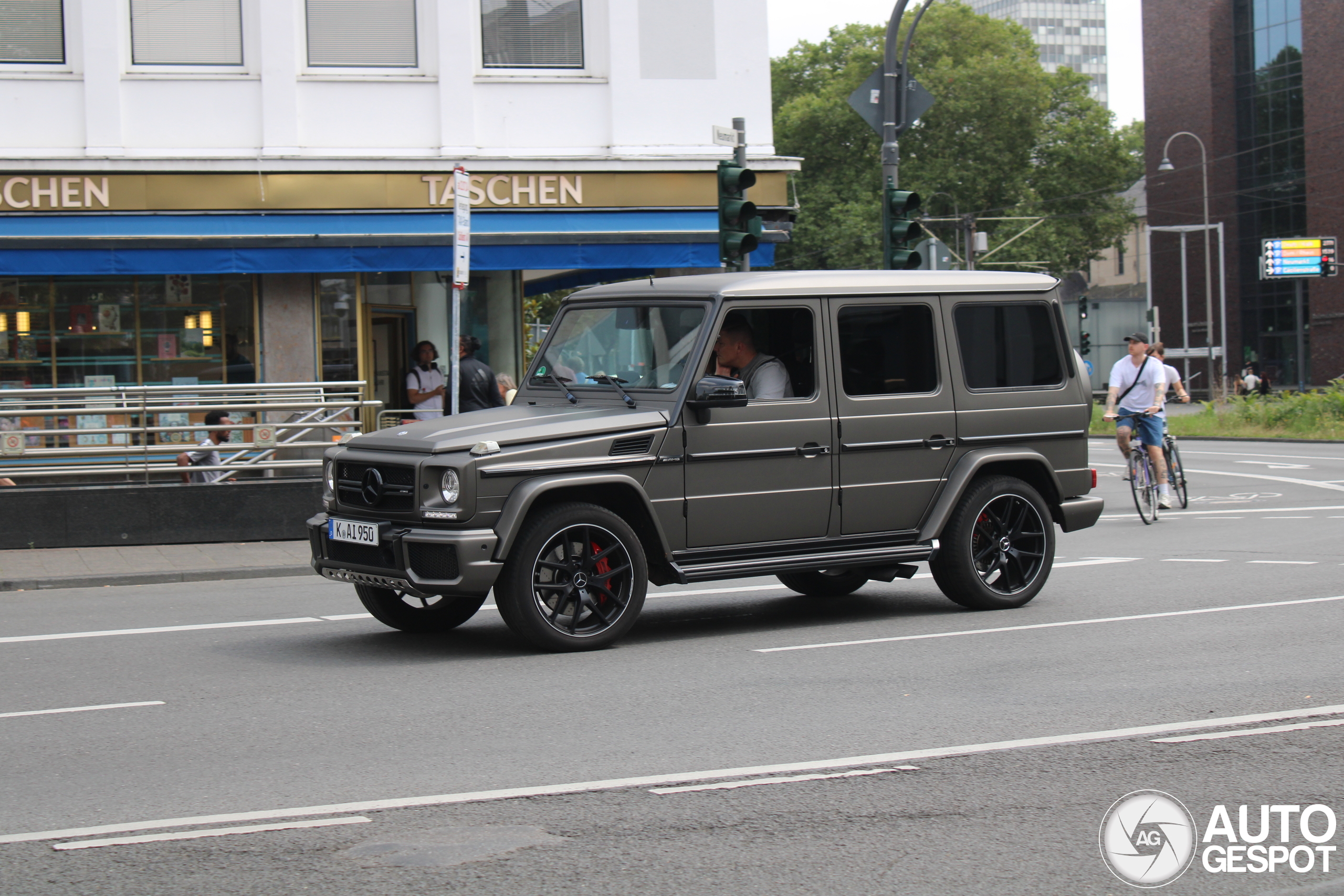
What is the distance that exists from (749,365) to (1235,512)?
32.3 ft

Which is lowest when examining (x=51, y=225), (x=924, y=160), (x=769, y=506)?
(x=769, y=506)

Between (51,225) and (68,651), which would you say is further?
(51,225)

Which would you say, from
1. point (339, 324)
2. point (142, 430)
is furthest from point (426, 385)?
point (142, 430)

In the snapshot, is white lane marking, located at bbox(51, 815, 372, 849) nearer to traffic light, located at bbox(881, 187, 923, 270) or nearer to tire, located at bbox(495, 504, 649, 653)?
tire, located at bbox(495, 504, 649, 653)

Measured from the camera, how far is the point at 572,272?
23.6 metres

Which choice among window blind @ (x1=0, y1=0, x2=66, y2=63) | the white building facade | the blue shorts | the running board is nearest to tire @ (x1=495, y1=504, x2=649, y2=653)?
the running board

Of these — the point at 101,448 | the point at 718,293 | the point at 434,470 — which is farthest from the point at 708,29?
the point at 434,470

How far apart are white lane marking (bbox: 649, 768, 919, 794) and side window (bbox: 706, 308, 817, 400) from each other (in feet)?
11.1

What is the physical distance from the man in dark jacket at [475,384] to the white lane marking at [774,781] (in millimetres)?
10246

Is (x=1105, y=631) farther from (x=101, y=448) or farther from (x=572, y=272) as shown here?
(x=572, y=272)

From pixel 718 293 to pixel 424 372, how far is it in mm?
9442

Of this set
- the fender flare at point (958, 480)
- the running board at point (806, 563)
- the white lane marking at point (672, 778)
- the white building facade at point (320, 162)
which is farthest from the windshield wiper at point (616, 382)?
the white building facade at point (320, 162)

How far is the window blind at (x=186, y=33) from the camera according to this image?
1866 centimetres

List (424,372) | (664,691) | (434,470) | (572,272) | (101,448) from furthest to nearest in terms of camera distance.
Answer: (572,272) < (424,372) < (101,448) < (434,470) < (664,691)
